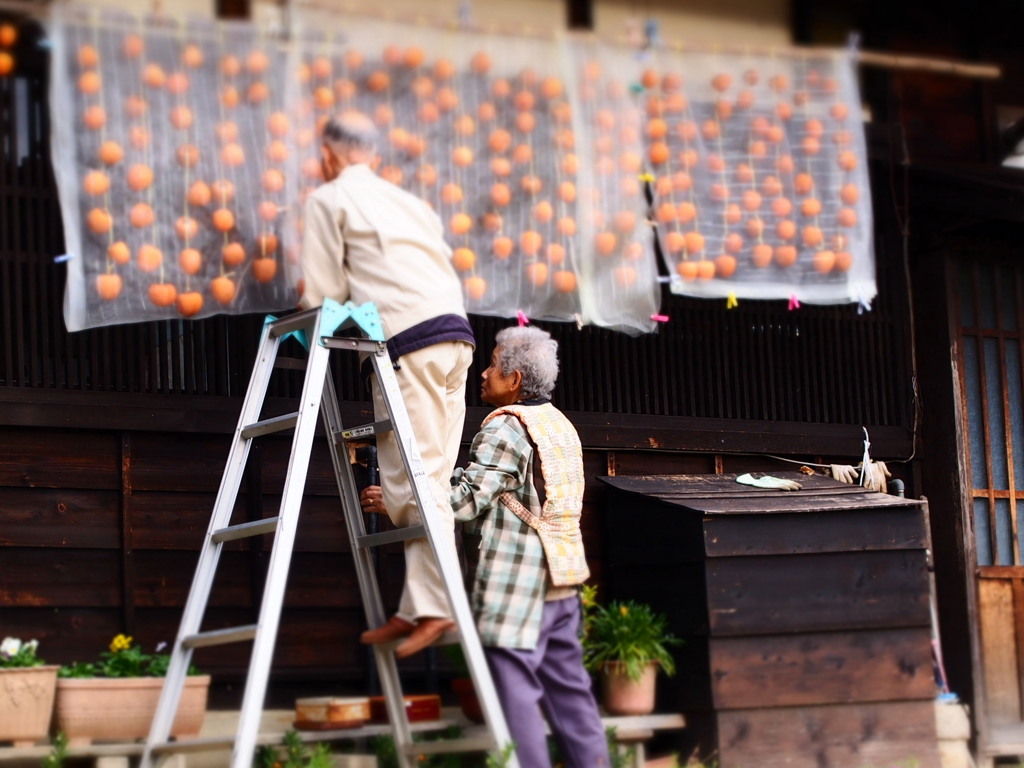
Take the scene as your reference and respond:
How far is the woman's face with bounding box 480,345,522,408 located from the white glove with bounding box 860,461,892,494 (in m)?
2.47

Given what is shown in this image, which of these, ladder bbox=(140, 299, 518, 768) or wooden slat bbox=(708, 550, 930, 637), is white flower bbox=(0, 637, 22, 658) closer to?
ladder bbox=(140, 299, 518, 768)

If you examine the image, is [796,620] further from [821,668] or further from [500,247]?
[500,247]

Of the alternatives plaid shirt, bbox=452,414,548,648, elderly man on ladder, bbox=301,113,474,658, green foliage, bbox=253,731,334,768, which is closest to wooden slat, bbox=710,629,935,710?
plaid shirt, bbox=452,414,548,648

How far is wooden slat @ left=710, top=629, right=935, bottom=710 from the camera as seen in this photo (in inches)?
239

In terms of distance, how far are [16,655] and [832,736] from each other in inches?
130

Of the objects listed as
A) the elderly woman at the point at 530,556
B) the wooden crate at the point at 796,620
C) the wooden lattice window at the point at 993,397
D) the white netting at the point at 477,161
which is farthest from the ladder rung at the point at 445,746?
the wooden lattice window at the point at 993,397

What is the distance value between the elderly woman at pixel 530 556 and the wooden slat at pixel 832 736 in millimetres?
803

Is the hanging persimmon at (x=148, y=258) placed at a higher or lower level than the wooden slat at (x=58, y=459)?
higher

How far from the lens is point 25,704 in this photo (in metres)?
5.04

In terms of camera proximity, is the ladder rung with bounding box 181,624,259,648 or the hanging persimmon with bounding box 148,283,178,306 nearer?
the ladder rung with bounding box 181,624,259,648

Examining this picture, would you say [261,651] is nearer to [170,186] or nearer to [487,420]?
[487,420]

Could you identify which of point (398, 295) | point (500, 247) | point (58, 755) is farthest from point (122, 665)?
point (500, 247)

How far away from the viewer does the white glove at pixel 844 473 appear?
296 inches

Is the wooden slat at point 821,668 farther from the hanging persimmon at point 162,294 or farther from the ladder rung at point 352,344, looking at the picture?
the hanging persimmon at point 162,294
